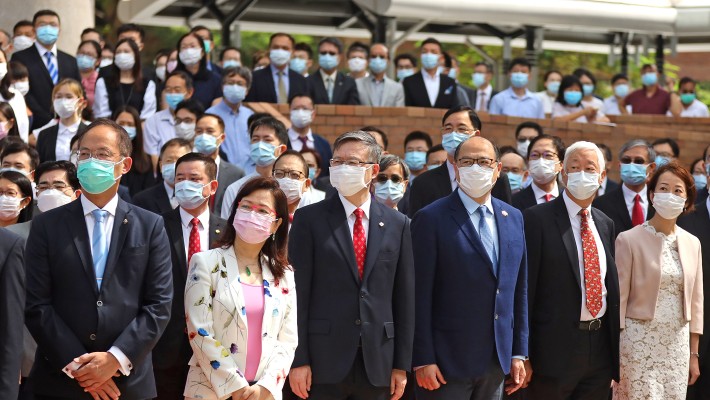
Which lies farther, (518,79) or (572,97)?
(572,97)

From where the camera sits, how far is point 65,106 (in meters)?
12.2

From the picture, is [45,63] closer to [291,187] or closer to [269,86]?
[269,86]

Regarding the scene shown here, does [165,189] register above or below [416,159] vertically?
below

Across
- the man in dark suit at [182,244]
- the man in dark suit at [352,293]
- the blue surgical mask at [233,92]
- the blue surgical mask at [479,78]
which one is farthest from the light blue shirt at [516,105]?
the man in dark suit at [352,293]

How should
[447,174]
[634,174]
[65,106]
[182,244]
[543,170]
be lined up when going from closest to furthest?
[182,244]
[447,174]
[543,170]
[634,174]
[65,106]

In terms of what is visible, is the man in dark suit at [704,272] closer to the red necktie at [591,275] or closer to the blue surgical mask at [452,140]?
the red necktie at [591,275]

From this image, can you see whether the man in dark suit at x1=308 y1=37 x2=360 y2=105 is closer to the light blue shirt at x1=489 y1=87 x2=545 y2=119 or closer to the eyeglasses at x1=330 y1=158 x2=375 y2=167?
the light blue shirt at x1=489 y1=87 x2=545 y2=119

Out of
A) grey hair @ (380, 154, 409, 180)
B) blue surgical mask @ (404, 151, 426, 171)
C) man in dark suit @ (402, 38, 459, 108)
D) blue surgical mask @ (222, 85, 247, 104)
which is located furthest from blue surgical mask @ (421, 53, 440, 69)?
grey hair @ (380, 154, 409, 180)

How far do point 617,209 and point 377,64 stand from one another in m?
6.06

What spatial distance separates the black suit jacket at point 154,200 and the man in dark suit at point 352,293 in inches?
95.6

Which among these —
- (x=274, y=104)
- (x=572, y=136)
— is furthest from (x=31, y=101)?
(x=572, y=136)

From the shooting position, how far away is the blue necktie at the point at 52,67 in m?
14.5

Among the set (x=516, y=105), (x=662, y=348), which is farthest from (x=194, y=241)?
(x=516, y=105)

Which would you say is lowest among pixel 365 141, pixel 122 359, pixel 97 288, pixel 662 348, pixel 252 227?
pixel 662 348
